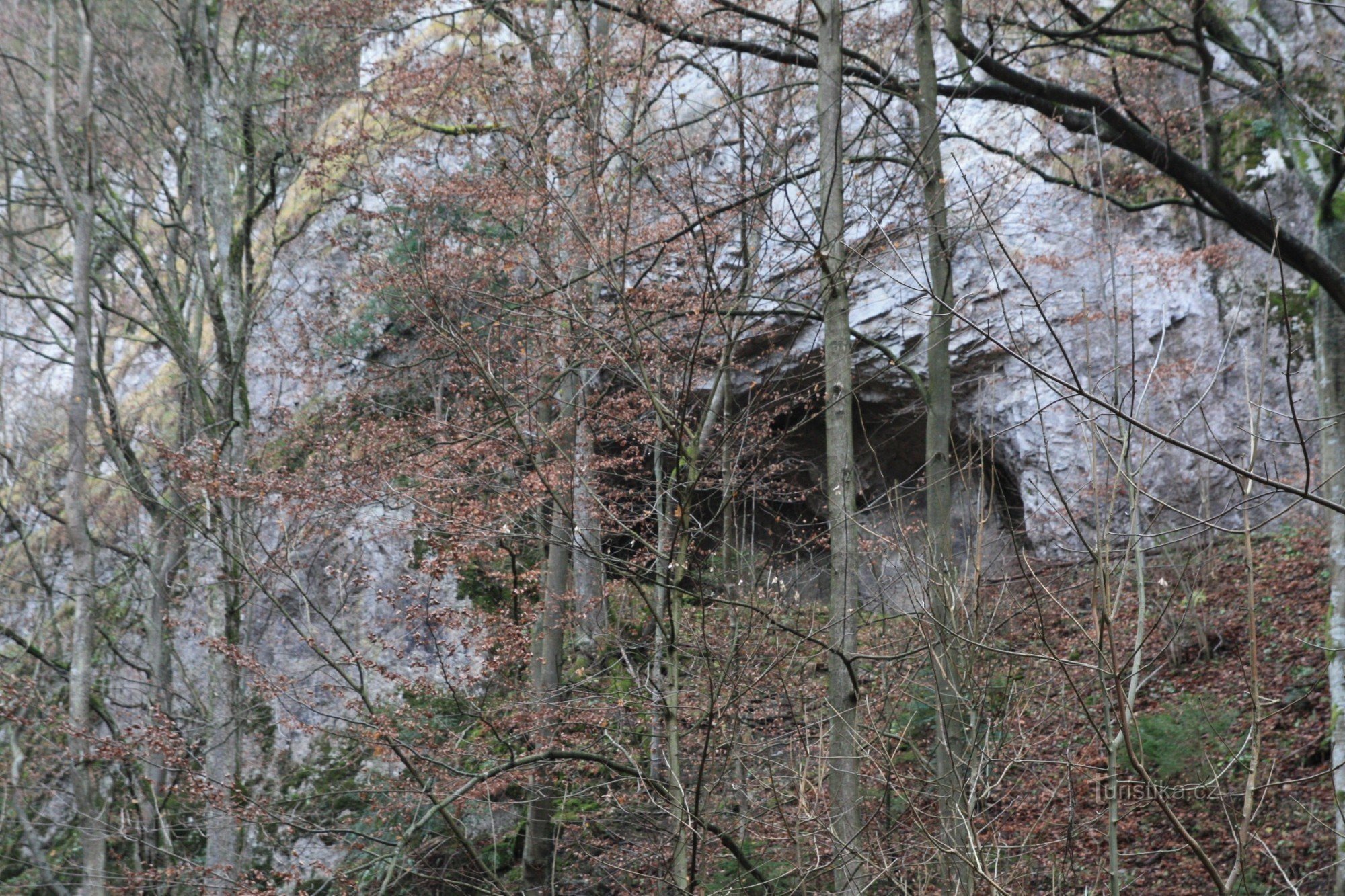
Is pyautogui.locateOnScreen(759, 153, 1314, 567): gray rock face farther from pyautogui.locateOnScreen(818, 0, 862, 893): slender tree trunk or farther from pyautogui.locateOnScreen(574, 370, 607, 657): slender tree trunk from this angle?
pyautogui.locateOnScreen(818, 0, 862, 893): slender tree trunk

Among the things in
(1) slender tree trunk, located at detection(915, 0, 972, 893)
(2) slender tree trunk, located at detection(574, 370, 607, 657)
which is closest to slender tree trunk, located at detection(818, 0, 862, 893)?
(1) slender tree trunk, located at detection(915, 0, 972, 893)

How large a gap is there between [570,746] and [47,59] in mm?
9010

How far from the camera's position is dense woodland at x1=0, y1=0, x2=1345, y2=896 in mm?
4438

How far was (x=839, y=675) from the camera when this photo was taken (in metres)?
4.42

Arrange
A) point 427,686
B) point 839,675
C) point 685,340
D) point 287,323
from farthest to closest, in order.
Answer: point 287,323 < point 685,340 < point 427,686 < point 839,675

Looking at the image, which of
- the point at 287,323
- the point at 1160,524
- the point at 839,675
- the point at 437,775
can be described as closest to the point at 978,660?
the point at 839,675

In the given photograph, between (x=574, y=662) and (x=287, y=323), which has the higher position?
(x=287, y=323)

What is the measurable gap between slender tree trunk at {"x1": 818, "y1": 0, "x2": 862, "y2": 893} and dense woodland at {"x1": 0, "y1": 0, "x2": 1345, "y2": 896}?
0.12ft

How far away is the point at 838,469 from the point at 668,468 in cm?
472

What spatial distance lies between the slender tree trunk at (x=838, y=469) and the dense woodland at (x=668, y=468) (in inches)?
1.4

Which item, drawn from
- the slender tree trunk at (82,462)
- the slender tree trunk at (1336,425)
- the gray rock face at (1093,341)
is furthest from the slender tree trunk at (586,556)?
the slender tree trunk at (1336,425)

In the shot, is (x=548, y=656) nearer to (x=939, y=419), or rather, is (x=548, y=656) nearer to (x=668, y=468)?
(x=668, y=468)

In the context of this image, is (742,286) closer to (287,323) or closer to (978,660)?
(978,660)

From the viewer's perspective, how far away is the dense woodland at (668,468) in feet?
14.6
